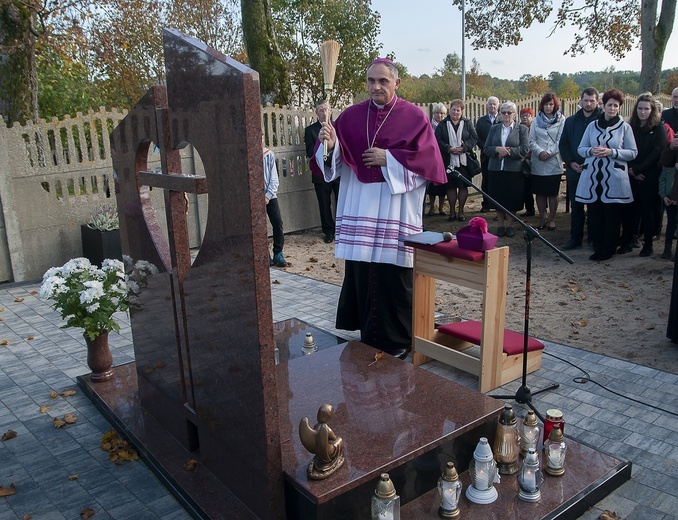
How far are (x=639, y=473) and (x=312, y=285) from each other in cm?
466

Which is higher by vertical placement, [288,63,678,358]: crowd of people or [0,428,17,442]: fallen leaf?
[288,63,678,358]: crowd of people

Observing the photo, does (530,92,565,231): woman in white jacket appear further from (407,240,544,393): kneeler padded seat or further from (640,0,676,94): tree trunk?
(640,0,676,94): tree trunk

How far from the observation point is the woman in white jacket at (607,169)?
7.70 metres

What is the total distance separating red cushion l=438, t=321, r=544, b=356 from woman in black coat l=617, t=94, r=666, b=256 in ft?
14.3

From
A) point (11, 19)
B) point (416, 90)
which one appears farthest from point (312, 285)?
point (416, 90)

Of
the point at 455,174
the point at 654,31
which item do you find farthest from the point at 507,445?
the point at 654,31

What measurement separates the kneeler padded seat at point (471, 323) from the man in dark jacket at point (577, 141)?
4426 mm

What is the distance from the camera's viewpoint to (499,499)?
121 inches

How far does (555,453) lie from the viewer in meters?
3.25

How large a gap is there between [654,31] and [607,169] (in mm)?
11553

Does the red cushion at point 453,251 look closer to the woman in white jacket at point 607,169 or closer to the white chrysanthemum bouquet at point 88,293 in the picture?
the white chrysanthemum bouquet at point 88,293

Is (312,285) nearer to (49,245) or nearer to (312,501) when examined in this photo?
(49,245)

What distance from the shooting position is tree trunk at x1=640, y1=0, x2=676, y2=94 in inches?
662

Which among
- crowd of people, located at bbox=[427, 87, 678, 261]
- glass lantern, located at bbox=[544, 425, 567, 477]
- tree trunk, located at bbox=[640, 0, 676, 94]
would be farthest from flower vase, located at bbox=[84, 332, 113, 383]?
tree trunk, located at bbox=[640, 0, 676, 94]
